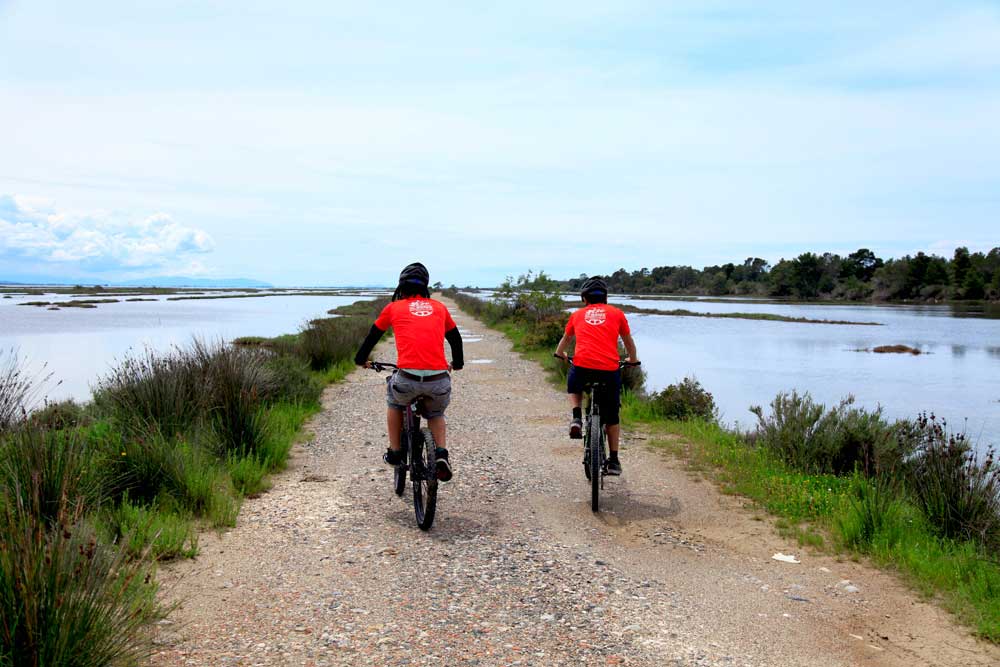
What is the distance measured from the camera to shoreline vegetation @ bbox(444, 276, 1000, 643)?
4723 mm

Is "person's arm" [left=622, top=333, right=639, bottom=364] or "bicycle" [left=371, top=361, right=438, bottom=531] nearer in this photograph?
"bicycle" [left=371, top=361, right=438, bottom=531]

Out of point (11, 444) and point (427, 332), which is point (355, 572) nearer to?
point (427, 332)

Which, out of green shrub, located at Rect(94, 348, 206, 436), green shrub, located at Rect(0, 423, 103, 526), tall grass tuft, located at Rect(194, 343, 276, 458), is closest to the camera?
green shrub, located at Rect(0, 423, 103, 526)

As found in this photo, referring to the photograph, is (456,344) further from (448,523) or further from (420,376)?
(448,523)

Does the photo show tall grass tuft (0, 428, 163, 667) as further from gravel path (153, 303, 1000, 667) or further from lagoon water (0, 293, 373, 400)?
lagoon water (0, 293, 373, 400)

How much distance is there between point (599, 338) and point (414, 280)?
179 cm

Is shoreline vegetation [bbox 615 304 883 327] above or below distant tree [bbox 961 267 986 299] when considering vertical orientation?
below

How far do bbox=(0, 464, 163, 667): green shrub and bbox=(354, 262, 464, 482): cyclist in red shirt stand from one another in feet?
8.29

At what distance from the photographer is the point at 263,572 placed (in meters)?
4.57

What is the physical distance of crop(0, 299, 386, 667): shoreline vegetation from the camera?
282 centimetres

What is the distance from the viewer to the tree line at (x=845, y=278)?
84.6m

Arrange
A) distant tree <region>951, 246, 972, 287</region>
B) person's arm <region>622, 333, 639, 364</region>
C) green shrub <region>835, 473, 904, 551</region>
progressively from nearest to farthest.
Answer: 1. green shrub <region>835, 473, 904, 551</region>
2. person's arm <region>622, 333, 639, 364</region>
3. distant tree <region>951, 246, 972, 287</region>

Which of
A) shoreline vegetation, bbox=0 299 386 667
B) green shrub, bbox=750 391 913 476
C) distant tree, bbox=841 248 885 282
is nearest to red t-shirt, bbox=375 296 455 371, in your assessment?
shoreline vegetation, bbox=0 299 386 667

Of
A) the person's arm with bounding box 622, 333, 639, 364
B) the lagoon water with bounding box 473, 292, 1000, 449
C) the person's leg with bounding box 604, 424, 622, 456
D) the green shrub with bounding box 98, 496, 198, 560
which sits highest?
the person's arm with bounding box 622, 333, 639, 364
